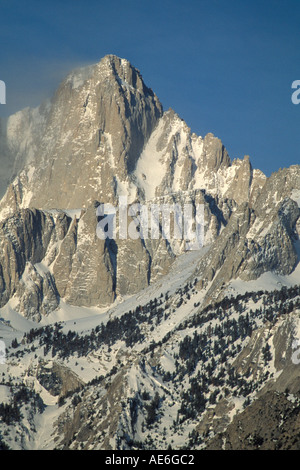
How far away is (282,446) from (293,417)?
9.79 m

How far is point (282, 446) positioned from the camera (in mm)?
191250
